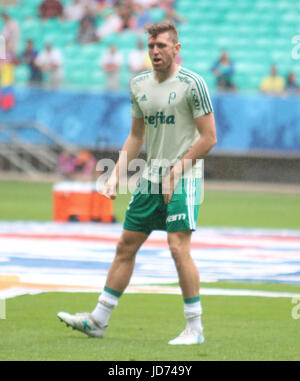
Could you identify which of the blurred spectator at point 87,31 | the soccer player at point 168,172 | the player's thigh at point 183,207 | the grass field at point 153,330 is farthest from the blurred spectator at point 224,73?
the player's thigh at point 183,207

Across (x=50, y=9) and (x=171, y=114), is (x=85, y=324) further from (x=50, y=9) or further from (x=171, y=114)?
(x=50, y=9)

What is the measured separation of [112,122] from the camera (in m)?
29.4

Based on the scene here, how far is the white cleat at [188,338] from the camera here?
23.6 ft

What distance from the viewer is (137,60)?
96.0 ft

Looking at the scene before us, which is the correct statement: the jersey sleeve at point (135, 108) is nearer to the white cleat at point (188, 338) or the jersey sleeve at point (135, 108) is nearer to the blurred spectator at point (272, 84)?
the white cleat at point (188, 338)

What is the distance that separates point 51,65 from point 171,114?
905 inches

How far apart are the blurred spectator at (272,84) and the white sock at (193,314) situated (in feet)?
69.4

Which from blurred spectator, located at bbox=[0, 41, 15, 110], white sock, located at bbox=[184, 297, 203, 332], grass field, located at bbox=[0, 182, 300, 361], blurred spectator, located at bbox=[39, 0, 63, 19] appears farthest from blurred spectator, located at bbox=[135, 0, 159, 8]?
white sock, located at bbox=[184, 297, 203, 332]

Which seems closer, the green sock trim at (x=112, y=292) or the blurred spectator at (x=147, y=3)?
the green sock trim at (x=112, y=292)

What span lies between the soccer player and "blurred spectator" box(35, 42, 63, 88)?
74.3ft

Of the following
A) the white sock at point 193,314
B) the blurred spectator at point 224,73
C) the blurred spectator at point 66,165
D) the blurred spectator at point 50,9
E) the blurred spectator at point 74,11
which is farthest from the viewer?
the blurred spectator at point 50,9

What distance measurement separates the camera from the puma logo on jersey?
24.5 feet

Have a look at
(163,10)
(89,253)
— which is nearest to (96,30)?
(163,10)
